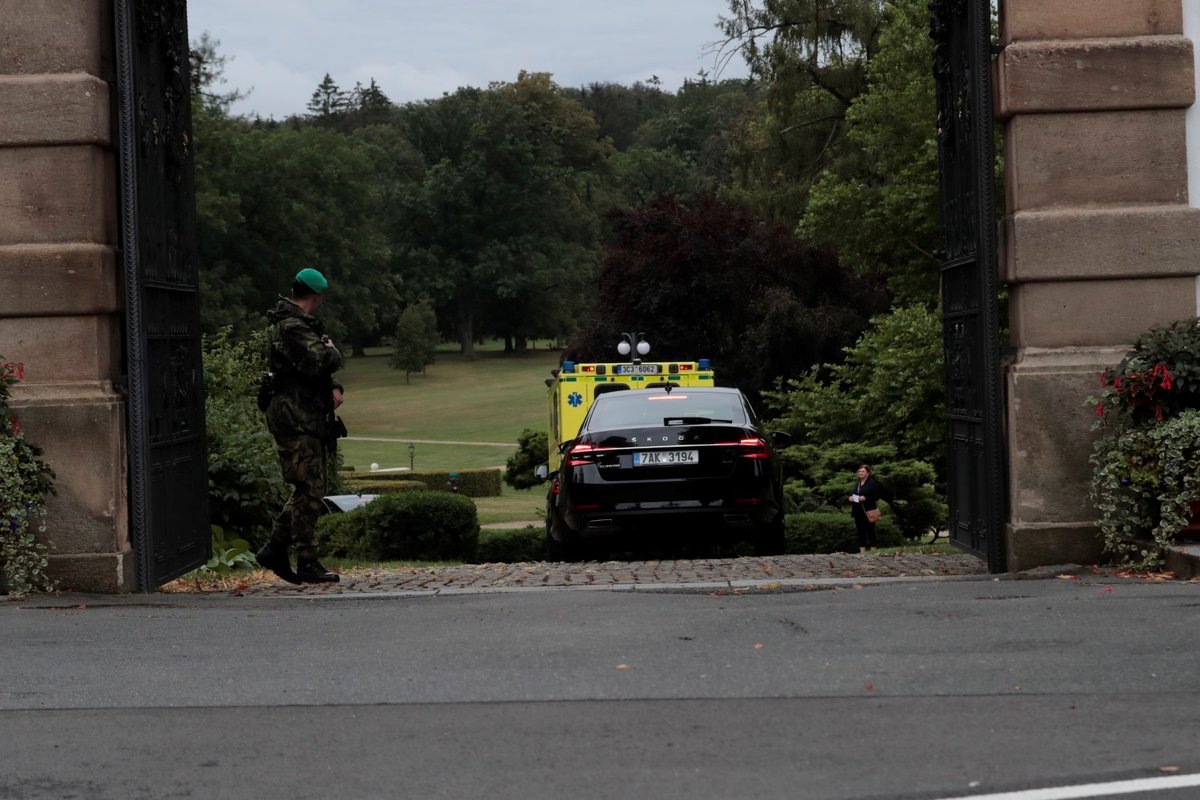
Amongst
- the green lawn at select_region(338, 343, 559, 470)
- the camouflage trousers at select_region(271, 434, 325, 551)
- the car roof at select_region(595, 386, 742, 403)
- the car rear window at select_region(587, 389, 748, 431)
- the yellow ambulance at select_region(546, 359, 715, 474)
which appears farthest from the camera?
the green lawn at select_region(338, 343, 559, 470)

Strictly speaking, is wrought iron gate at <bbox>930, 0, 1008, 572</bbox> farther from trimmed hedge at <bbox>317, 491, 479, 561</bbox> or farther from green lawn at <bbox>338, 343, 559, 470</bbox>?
green lawn at <bbox>338, 343, 559, 470</bbox>

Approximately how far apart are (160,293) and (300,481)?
1464mm

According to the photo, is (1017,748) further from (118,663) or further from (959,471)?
(959,471)

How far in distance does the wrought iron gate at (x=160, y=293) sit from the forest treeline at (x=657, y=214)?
2176cm

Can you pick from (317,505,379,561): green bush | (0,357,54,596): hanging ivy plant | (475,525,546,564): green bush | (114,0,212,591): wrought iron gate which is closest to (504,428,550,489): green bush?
(475,525,546,564): green bush

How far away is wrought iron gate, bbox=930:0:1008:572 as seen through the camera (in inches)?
409

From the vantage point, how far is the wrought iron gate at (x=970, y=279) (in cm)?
1039

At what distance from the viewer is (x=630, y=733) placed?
569cm

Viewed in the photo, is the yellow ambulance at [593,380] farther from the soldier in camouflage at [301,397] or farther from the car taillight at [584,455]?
the soldier in camouflage at [301,397]

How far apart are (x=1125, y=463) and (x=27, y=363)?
6510 millimetres

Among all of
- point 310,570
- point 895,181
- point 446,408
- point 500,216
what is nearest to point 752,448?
point 310,570

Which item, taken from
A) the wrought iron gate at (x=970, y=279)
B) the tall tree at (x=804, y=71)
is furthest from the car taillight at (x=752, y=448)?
the tall tree at (x=804, y=71)

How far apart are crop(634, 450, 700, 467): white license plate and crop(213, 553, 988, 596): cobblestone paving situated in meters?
0.86

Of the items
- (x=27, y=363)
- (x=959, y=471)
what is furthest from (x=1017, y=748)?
(x=27, y=363)
